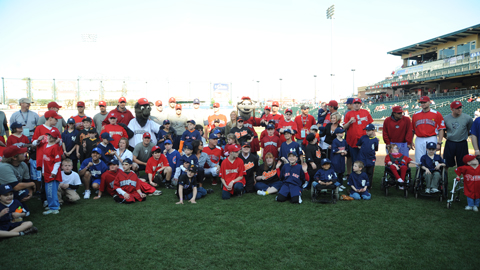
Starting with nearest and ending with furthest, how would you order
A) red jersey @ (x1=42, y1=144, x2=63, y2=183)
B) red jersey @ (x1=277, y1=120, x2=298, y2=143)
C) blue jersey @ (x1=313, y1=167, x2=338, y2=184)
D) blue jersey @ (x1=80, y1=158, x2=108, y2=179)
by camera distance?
red jersey @ (x1=42, y1=144, x2=63, y2=183)
blue jersey @ (x1=313, y1=167, x2=338, y2=184)
blue jersey @ (x1=80, y1=158, x2=108, y2=179)
red jersey @ (x1=277, y1=120, x2=298, y2=143)

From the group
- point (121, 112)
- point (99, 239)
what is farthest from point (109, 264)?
point (121, 112)

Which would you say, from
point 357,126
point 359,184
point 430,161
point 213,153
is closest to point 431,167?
point 430,161

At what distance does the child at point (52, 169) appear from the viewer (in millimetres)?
5219

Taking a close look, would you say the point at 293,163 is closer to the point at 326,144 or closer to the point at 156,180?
the point at 326,144

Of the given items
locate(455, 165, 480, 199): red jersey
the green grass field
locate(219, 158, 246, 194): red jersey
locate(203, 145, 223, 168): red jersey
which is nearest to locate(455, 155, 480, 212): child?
locate(455, 165, 480, 199): red jersey

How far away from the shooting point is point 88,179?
6613mm

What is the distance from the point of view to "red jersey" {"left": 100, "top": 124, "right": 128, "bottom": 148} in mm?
7391

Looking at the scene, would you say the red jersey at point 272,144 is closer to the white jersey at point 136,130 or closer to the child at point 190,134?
the child at point 190,134

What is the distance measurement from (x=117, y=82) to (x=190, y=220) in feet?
110

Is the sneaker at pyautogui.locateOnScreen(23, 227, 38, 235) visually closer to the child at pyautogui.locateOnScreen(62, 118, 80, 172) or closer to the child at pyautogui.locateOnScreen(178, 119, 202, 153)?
the child at pyautogui.locateOnScreen(62, 118, 80, 172)

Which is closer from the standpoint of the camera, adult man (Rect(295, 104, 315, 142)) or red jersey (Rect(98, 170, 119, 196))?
red jersey (Rect(98, 170, 119, 196))

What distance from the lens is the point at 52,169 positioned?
17.1 feet

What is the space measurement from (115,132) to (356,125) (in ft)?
19.8

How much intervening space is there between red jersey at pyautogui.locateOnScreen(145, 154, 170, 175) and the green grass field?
1421 mm
